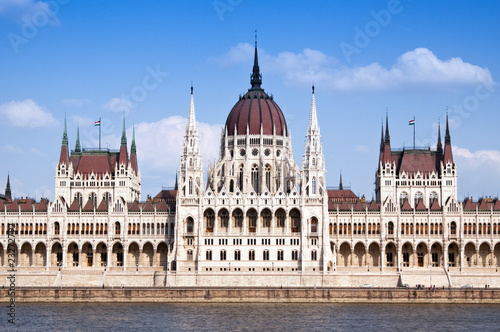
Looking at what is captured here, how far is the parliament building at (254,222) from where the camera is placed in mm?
159375

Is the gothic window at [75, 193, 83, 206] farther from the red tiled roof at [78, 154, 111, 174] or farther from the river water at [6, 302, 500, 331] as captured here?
the river water at [6, 302, 500, 331]

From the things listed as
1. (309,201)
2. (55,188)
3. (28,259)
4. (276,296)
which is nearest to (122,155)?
(55,188)

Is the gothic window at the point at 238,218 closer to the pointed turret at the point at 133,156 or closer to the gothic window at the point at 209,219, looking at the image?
the gothic window at the point at 209,219

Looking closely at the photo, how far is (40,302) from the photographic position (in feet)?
465

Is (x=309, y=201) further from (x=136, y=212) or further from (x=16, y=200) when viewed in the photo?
(x=16, y=200)

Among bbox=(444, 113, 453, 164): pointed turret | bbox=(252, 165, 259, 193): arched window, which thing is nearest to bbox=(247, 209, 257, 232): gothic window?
bbox=(252, 165, 259, 193): arched window

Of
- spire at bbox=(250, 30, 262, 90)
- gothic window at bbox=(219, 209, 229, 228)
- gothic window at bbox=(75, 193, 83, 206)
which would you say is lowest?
gothic window at bbox=(219, 209, 229, 228)

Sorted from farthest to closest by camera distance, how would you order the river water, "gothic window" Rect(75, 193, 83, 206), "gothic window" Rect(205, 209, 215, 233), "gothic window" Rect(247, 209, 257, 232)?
"gothic window" Rect(75, 193, 83, 206)
"gothic window" Rect(205, 209, 215, 233)
"gothic window" Rect(247, 209, 257, 232)
the river water

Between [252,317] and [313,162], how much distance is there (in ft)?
149

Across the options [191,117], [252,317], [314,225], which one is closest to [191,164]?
[191,117]

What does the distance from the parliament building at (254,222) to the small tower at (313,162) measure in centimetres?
20

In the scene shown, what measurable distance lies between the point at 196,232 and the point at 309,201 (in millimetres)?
17474

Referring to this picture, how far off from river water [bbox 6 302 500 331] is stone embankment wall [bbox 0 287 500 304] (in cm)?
234

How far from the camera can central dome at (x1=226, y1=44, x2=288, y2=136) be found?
177 m
